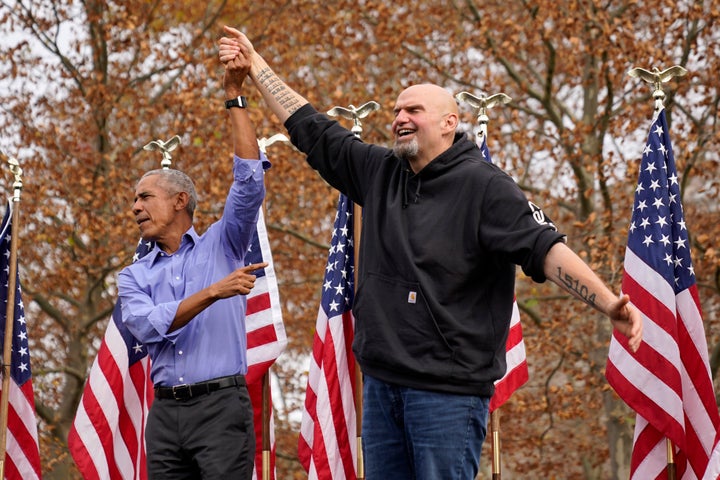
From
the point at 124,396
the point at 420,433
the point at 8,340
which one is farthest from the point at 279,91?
the point at 8,340

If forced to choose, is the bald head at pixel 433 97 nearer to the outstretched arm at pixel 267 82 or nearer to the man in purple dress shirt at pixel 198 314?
the outstretched arm at pixel 267 82

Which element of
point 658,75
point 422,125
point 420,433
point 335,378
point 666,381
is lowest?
point 420,433

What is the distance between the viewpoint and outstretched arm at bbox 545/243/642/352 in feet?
12.1

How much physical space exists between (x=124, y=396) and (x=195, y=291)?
2458mm

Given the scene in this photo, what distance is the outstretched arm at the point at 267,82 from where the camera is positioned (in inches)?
189

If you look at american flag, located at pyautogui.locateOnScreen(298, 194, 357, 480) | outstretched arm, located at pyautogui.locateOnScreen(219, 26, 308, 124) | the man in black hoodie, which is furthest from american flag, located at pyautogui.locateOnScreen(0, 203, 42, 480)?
the man in black hoodie

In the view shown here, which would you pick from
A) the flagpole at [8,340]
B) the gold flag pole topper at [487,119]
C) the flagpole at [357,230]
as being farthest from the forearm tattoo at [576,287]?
the flagpole at [8,340]

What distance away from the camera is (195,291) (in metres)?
5.18

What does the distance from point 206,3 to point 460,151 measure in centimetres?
1292

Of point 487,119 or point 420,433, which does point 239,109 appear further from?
point 487,119

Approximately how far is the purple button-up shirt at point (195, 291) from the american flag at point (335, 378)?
6.16 feet

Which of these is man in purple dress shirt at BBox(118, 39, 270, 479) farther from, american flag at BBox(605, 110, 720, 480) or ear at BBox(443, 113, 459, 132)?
american flag at BBox(605, 110, 720, 480)

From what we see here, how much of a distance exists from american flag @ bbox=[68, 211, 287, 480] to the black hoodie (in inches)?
112

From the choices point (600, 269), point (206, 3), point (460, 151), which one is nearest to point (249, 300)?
point (460, 151)
